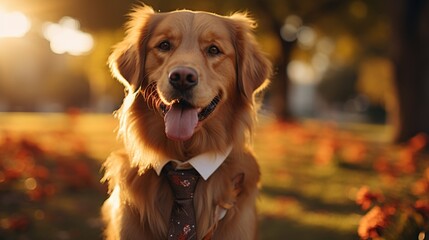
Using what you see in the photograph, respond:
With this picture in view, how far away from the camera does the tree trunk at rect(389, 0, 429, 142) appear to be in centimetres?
1122

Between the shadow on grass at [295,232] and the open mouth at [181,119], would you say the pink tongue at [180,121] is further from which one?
the shadow on grass at [295,232]

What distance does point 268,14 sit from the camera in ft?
64.2

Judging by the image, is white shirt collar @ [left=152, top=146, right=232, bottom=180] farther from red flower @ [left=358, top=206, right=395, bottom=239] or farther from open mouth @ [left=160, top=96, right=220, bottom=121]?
red flower @ [left=358, top=206, right=395, bottom=239]

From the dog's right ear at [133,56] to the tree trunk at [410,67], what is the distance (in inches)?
338

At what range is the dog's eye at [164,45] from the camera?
3.87 metres

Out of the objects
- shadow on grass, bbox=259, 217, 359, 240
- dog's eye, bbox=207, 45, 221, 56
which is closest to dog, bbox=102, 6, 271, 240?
dog's eye, bbox=207, 45, 221, 56

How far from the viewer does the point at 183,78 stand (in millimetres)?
3400

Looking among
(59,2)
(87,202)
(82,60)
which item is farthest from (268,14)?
(87,202)

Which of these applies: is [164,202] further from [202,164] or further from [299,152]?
[299,152]

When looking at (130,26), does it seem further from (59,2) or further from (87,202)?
(59,2)

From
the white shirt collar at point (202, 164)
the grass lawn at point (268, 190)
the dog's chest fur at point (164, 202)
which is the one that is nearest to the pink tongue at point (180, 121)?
the white shirt collar at point (202, 164)

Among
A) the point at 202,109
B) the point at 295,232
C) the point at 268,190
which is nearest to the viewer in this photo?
the point at 202,109

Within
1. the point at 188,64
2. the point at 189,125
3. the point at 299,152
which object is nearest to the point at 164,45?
the point at 188,64

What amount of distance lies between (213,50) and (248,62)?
346 mm
